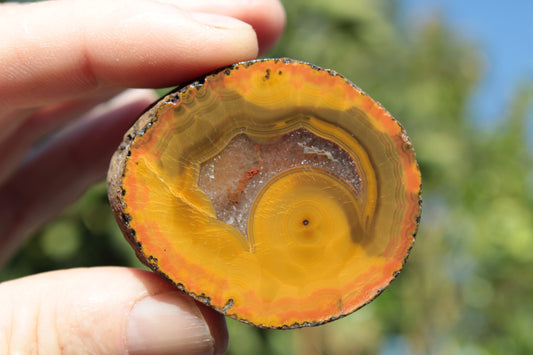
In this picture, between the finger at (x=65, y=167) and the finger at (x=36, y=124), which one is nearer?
the finger at (x=36, y=124)

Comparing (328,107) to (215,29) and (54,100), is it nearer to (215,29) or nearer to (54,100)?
(215,29)

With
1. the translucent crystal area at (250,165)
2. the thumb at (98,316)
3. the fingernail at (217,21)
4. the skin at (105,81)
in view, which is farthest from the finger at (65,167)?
the translucent crystal area at (250,165)

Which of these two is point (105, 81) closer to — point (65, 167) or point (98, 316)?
point (98, 316)

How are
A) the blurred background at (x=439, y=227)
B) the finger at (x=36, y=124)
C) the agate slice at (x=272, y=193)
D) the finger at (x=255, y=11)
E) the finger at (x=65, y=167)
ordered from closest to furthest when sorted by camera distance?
the agate slice at (x=272, y=193) < the finger at (x=255, y=11) < the finger at (x=36, y=124) < the finger at (x=65, y=167) < the blurred background at (x=439, y=227)

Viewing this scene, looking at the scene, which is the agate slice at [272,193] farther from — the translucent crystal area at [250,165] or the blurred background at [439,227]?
the blurred background at [439,227]

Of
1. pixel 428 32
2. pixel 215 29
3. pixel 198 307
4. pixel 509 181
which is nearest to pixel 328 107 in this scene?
pixel 215 29

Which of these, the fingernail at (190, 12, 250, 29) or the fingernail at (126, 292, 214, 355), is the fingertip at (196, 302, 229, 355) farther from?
the fingernail at (190, 12, 250, 29)
